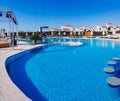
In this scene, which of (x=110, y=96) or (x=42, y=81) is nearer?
(x=110, y=96)

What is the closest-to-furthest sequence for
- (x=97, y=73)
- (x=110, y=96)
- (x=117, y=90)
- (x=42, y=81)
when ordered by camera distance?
1. (x=110, y=96)
2. (x=117, y=90)
3. (x=42, y=81)
4. (x=97, y=73)

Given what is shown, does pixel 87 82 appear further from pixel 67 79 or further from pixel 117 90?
pixel 117 90

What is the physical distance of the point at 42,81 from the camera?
565 centimetres

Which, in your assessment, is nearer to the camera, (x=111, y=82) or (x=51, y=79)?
(x=111, y=82)

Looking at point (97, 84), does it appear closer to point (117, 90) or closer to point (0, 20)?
point (117, 90)

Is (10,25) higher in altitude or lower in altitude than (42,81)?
higher

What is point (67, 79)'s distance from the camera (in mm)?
5859

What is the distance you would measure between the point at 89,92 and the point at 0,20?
10.2 metres

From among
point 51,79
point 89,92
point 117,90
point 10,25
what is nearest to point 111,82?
point 117,90

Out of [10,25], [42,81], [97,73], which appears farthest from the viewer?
[10,25]

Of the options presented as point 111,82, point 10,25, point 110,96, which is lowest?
point 110,96

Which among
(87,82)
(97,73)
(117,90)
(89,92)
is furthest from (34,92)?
(97,73)

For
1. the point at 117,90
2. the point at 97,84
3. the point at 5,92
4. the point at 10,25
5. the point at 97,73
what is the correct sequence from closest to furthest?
A: the point at 5,92, the point at 117,90, the point at 97,84, the point at 97,73, the point at 10,25

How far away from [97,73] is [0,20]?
29.6 feet
